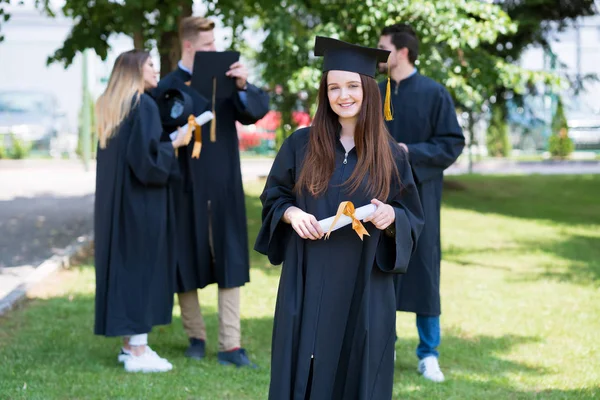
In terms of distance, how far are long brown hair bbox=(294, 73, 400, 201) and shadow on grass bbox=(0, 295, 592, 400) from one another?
2.07 m

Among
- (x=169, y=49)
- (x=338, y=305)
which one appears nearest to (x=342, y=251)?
(x=338, y=305)

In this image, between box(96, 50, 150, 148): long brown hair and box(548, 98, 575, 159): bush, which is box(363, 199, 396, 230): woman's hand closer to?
box(96, 50, 150, 148): long brown hair

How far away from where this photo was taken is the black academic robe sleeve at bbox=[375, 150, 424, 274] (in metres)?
4.15

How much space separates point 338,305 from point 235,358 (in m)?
2.56

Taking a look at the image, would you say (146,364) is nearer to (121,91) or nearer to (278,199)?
(121,91)

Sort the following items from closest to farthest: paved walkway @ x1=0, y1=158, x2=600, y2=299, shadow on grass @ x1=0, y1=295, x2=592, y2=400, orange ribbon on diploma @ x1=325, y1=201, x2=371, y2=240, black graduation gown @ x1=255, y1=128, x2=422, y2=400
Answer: orange ribbon on diploma @ x1=325, y1=201, x2=371, y2=240, black graduation gown @ x1=255, y1=128, x2=422, y2=400, shadow on grass @ x1=0, y1=295, x2=592, y2=400, paved walkway @ x1=0, y1=158, x2=600, y2=299

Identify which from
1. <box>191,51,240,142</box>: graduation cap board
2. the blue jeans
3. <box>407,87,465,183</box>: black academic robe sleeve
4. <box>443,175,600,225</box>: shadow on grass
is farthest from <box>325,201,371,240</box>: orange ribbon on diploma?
<box>443,175,600,225</box>: shadow on grass

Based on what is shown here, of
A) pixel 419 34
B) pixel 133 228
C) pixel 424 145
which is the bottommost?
pixel 133 228

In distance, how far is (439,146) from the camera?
19.9 feet

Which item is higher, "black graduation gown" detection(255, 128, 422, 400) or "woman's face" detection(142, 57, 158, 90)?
"woman's face" detection(142, 57, 158, 90)

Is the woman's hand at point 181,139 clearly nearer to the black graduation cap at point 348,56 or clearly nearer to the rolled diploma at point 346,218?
the black graduation cap at point 348,56

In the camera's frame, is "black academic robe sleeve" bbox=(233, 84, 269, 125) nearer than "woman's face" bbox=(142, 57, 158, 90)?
No

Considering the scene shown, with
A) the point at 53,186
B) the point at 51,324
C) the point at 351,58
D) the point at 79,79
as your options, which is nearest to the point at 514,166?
the point at 53,186

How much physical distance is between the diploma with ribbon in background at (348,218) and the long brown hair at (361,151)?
0.18 metres
